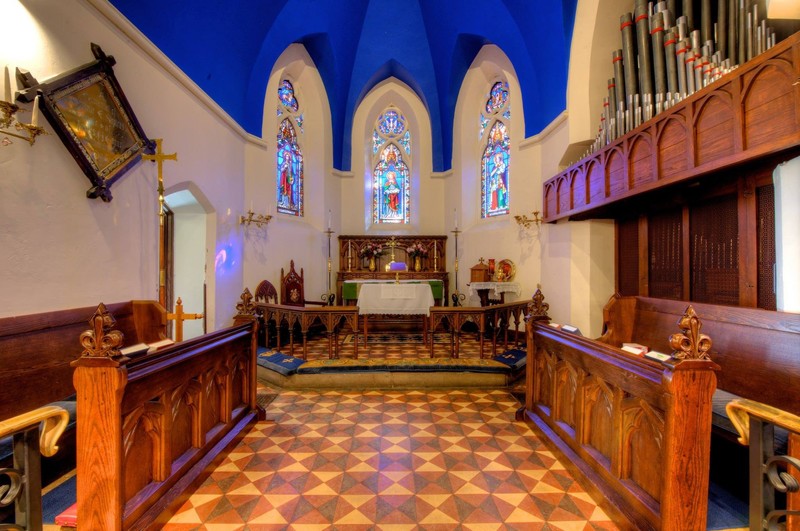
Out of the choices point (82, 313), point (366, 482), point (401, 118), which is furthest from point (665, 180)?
point (401, 118)

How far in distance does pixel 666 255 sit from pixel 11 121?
256 inches

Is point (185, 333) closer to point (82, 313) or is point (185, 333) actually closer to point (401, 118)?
point (82, 313)

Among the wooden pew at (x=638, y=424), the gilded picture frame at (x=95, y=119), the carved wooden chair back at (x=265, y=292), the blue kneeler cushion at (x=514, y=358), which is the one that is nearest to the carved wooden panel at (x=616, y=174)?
the wooden pew at (x=638, y=424)

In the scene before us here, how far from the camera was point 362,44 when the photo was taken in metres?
9.79

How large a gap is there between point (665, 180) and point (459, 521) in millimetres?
3508

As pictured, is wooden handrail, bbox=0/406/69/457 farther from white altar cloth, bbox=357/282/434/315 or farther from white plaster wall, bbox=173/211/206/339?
white altar cloth, bbox=357/282/434/315

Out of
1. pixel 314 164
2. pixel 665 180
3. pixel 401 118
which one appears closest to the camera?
pixel 665 180

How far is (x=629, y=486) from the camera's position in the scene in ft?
7.68

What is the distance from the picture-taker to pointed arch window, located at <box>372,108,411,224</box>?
11.2m

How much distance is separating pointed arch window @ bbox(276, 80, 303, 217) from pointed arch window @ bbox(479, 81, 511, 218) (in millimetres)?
4460

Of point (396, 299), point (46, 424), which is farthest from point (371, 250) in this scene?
point (46, 424)

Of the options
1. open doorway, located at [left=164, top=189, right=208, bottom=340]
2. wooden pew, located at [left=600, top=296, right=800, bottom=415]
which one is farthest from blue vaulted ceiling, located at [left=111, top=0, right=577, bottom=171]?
wooden pew, located at [left=600, top=296, right=800, bottom=415]

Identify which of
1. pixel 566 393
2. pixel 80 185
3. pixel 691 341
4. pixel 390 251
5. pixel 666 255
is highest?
pixel 80 185

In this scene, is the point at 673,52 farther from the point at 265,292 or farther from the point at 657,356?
the point at 265,292
